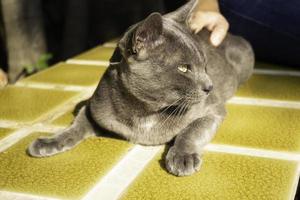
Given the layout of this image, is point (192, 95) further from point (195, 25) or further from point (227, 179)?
point (195, 25)

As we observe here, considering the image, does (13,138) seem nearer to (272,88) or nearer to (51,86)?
(51,86)

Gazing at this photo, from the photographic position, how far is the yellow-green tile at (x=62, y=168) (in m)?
1.51

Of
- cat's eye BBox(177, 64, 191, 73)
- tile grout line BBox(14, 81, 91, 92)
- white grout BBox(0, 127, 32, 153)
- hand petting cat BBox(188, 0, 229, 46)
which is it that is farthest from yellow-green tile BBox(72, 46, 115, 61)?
cat's eye BBox(177, 64, 191, 73)

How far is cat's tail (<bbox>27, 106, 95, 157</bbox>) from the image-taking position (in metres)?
1.71

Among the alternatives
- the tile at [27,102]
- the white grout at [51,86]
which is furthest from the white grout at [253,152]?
the white grout at [51,86]

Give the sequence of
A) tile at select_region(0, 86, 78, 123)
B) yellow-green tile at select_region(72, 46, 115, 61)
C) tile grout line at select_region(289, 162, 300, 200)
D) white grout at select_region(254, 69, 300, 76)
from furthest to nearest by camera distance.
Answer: yellow-green tile at select_region(72, 46, 115, 61) → white grout at select_region(254, 69, 300, 76) → tile at select_region(0, 86, 78, 123) → tile grout line at select_region(289, 162, 300, 200)

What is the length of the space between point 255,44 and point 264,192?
1496 mm

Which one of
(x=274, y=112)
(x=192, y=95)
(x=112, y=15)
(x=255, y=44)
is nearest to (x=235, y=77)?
(x=274, y=112)

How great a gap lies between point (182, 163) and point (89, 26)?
2687mm

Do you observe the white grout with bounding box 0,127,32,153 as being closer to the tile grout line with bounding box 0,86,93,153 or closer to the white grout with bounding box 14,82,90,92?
the tile grout line with bounding box 0,86,93,153

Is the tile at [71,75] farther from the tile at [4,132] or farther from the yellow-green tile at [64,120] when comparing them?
the tile at [4,132]

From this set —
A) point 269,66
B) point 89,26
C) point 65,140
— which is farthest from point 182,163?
point 89,26

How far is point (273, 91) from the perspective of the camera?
2.33 meters

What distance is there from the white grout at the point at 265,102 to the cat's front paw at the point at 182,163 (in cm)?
68
